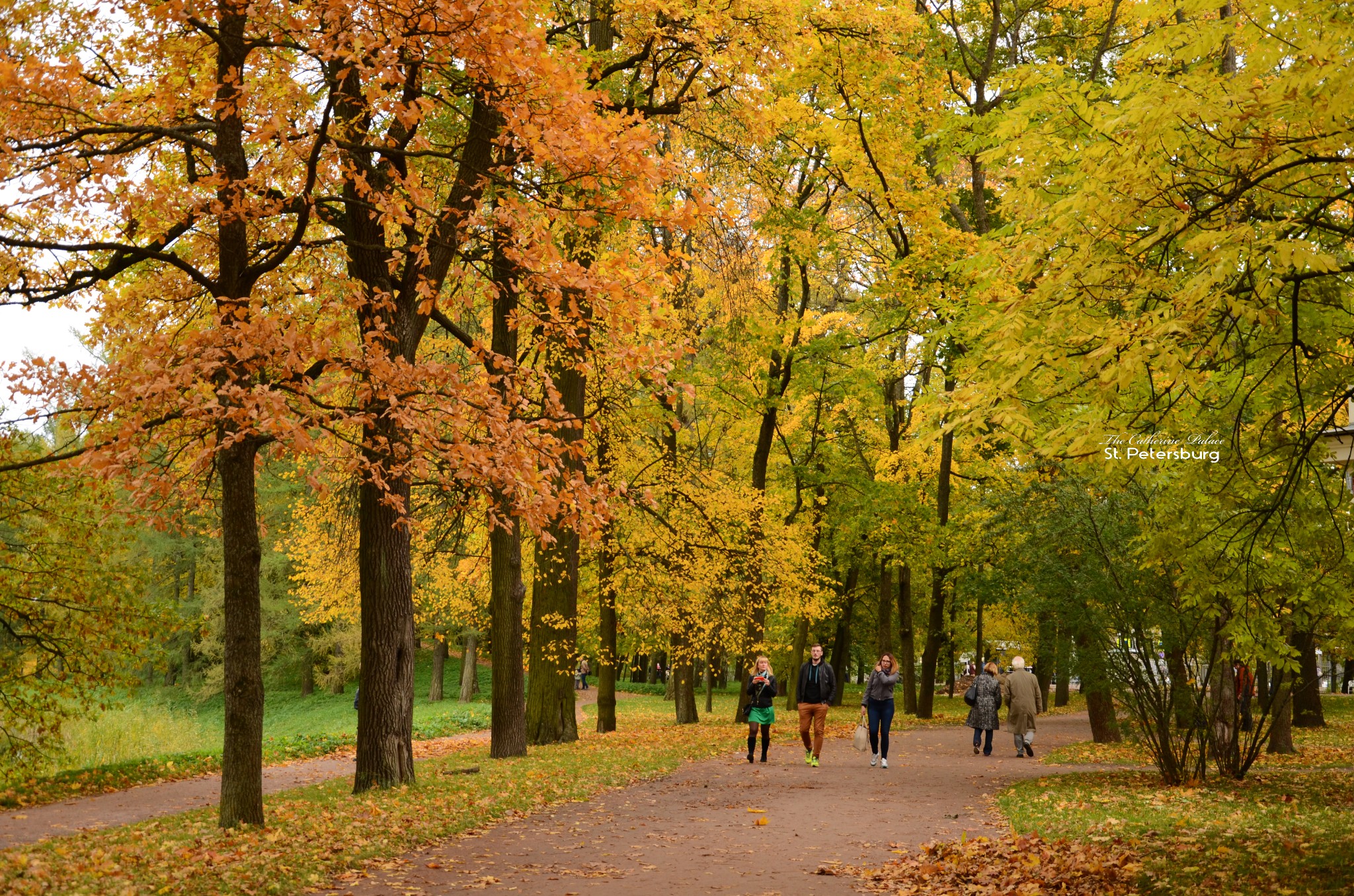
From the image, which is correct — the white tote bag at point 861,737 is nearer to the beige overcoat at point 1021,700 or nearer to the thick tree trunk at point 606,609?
the beige overcoat at point 1021,700

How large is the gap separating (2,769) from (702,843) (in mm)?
9353

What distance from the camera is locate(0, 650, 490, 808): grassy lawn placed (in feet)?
48.5

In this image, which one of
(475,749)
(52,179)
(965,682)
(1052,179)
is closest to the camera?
(52,179)

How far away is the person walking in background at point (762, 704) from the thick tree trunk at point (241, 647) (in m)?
8.85

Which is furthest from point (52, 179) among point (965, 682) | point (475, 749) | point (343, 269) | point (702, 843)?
point (965, 682)

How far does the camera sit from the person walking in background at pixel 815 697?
16.3 meters

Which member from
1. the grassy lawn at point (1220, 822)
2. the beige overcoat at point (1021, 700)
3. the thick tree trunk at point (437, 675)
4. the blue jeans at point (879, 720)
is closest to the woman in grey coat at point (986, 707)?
the beige overcoat at point (1021, 700)

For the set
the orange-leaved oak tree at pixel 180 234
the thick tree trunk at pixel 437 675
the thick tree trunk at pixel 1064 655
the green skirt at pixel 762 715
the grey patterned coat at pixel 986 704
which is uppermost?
the orange-leaved oak tree at pixel 180 234

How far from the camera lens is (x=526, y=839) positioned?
9406 millimetres

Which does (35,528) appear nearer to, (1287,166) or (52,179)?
(52,179)

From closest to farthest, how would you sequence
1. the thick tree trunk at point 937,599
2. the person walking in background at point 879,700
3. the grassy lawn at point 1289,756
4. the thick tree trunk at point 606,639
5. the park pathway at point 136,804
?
the park pathway at point 136,804 → the grassy lawn at point 1289,756 → the person walking in background at point 879,700 → the thick tree trunk at point 606,639 → the thick tree trunk at point 937,599

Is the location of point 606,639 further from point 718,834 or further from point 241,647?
point 241,647

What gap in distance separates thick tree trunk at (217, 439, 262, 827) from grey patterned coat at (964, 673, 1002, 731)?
14.6 meters

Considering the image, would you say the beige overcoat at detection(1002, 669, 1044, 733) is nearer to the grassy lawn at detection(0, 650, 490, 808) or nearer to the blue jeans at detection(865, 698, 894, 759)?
the blue jeans at detection(865, 698, 894, 759)
